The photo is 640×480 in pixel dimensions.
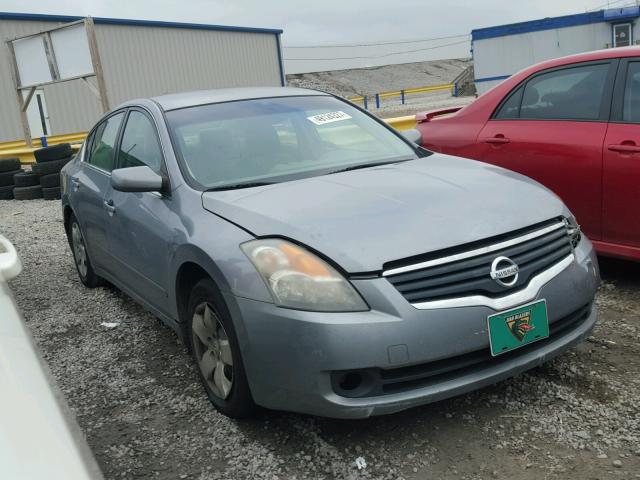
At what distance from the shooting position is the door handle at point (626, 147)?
361 cm

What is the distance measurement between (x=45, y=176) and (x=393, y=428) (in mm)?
9132

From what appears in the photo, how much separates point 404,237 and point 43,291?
388 cm

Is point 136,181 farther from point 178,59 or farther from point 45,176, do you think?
point 178,59

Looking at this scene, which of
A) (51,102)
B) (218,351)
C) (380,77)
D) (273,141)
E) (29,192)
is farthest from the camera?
(380,77)

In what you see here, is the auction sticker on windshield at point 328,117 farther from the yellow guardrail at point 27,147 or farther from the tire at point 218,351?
the yellow guardrail at point 27,147

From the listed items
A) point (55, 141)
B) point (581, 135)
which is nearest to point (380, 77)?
point (55, 141)

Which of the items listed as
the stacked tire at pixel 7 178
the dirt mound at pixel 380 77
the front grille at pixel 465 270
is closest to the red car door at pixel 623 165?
the front grille at pixel 465 270

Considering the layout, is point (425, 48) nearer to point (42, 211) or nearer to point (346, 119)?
point (42, 211)

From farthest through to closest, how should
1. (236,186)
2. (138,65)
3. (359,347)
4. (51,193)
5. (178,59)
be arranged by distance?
(178,59) → (138,65) → (51,193) → (236,186) → (359,347)

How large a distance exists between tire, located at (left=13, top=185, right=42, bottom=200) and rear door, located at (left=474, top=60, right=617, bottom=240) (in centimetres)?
815

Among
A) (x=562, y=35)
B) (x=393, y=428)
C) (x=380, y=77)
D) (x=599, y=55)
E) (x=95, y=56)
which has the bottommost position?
(x=393, y=428)

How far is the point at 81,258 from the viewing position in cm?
504

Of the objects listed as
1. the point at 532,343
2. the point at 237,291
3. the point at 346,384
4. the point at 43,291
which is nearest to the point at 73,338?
the point at 43,291

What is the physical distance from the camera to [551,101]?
427cm
